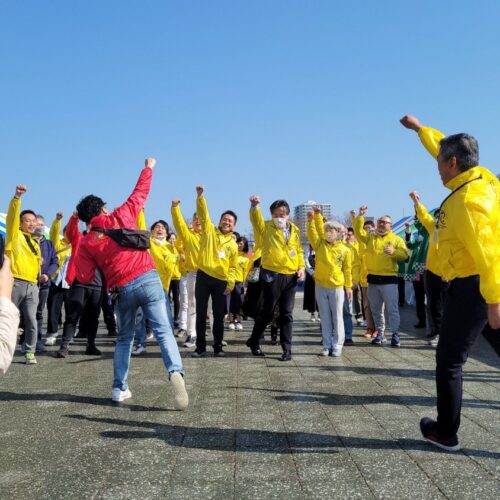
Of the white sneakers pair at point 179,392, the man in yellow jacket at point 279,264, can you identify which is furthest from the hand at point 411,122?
the man in yellow jacket at point 279,264

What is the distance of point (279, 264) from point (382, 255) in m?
2.30

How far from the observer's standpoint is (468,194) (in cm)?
340

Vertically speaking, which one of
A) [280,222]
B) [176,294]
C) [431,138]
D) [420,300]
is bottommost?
[420,300]

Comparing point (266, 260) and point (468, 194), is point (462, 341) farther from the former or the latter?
point (266, 260)

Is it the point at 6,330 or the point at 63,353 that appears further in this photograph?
the point at 63,353

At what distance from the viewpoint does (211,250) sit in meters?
8.00

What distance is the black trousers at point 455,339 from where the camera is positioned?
3482 mm

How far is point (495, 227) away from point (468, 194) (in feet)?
0.86

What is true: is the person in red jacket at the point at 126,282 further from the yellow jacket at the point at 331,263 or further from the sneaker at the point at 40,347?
the sneaker at the point at 40,347

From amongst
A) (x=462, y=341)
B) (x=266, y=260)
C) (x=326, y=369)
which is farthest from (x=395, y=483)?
(x=266, y=260)

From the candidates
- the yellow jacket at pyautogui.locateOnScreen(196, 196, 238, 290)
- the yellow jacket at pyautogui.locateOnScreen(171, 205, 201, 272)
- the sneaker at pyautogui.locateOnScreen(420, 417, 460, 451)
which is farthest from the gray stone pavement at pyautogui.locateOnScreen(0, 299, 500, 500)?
the yellow jacket at pyautogui.locateOnScreen(171, 205, 201, 272)

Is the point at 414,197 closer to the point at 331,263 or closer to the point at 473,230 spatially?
the point at 331,263

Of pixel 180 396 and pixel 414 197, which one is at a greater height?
pixel 414 197

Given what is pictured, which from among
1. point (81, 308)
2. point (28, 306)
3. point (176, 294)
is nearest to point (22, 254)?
point (28, 306)
